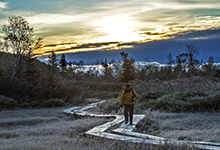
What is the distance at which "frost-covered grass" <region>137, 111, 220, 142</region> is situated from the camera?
919 cm

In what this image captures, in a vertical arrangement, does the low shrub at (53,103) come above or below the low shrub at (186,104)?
below

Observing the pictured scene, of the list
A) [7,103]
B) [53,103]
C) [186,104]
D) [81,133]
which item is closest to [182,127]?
[81,133]

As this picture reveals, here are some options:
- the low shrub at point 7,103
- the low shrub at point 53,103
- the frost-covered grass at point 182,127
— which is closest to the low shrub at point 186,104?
the frost-covered grass at point 182,127

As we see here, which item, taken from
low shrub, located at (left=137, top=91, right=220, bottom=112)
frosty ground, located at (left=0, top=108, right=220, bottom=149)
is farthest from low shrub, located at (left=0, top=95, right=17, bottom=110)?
low shrub, located at (left=137, top=91, right=220, bottom=112)

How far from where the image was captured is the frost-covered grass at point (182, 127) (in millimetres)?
9188

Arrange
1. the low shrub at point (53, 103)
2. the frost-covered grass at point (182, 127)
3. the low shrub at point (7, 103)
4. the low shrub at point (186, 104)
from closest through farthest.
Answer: the frost-covered grass at point (182, 127) → the low shrub at point (186, 104) → the low shrub at point (7, 103) → the low shrub at point (53, 103)

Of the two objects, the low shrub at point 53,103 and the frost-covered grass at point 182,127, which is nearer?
the frost-covered grass at point 182,127

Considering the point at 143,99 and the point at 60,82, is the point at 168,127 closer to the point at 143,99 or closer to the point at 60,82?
the point at 143,99

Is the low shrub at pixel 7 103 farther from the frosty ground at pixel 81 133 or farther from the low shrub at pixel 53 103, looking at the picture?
the frosty ground at pixel 81 133

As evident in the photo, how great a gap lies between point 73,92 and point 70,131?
18.6 meters

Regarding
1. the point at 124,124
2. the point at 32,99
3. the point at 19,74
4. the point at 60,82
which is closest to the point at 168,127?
the point at 124,124

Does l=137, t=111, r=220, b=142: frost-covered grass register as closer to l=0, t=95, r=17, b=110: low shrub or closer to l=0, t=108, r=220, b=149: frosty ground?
l=0, t=108, r=220, b=149: frosty ground

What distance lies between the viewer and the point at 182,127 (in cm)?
1123

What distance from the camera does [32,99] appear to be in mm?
25859
